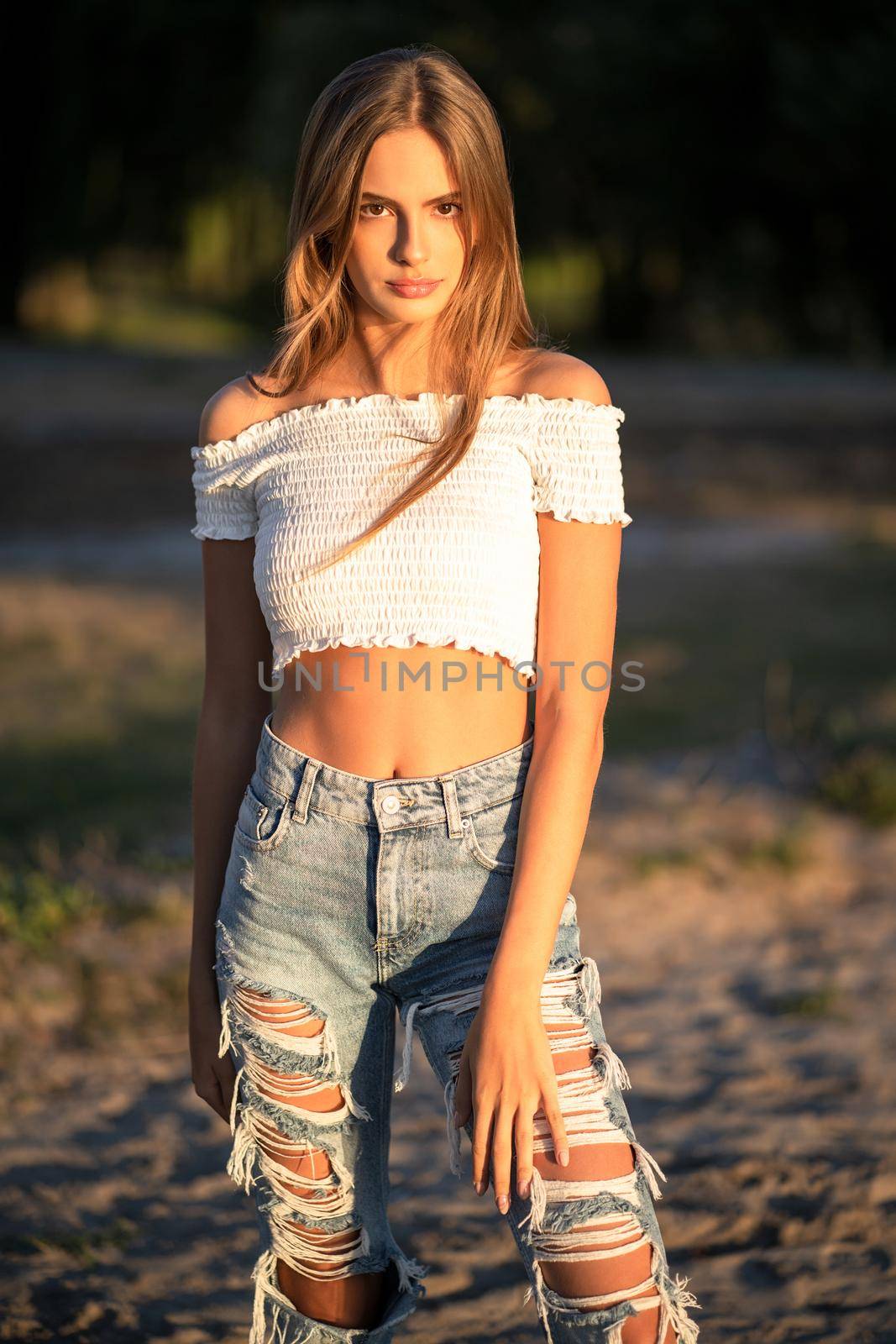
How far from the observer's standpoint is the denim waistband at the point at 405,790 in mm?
1691

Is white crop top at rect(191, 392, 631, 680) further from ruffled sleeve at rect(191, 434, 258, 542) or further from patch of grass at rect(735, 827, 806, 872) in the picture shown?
patch of grass at rect(735, 827, 806, 872)

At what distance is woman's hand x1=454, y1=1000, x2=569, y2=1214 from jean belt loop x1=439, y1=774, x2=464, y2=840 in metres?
0.21

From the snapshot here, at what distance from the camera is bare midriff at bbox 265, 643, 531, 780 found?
1741 mm

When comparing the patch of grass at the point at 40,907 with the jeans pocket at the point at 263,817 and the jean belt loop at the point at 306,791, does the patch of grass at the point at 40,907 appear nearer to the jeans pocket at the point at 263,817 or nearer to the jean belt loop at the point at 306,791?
the jeans pocket at the point at 263,817

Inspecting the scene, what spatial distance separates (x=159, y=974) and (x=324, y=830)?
2.43 m

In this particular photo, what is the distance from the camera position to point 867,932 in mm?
4301

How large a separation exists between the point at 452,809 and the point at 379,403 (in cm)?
55

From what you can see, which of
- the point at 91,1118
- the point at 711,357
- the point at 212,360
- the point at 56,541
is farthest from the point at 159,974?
the point at 711,357

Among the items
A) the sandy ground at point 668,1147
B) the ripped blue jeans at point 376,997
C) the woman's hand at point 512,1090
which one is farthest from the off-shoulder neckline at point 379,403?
the sandy ground at point 668,1147

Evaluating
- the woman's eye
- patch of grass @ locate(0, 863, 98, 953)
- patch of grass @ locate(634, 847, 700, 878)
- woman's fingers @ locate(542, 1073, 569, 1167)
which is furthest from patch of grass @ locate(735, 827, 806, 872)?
the woman's eye

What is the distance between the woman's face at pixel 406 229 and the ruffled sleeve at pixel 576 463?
0.74 feet

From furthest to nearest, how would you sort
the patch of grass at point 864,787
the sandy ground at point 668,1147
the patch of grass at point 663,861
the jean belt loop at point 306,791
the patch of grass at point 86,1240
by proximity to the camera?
the patch of grass at point 864,787
the patch of grass at point 663,861
the patch of grass at point 86,1240
the sandy ground at point 668,1147
the jean belt loop at point 306,791

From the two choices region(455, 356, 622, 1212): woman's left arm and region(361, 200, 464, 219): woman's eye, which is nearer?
region(455, 356, 622, 1212): woman's left arm

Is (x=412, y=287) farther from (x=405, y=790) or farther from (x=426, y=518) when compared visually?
(x=405, y=790)
